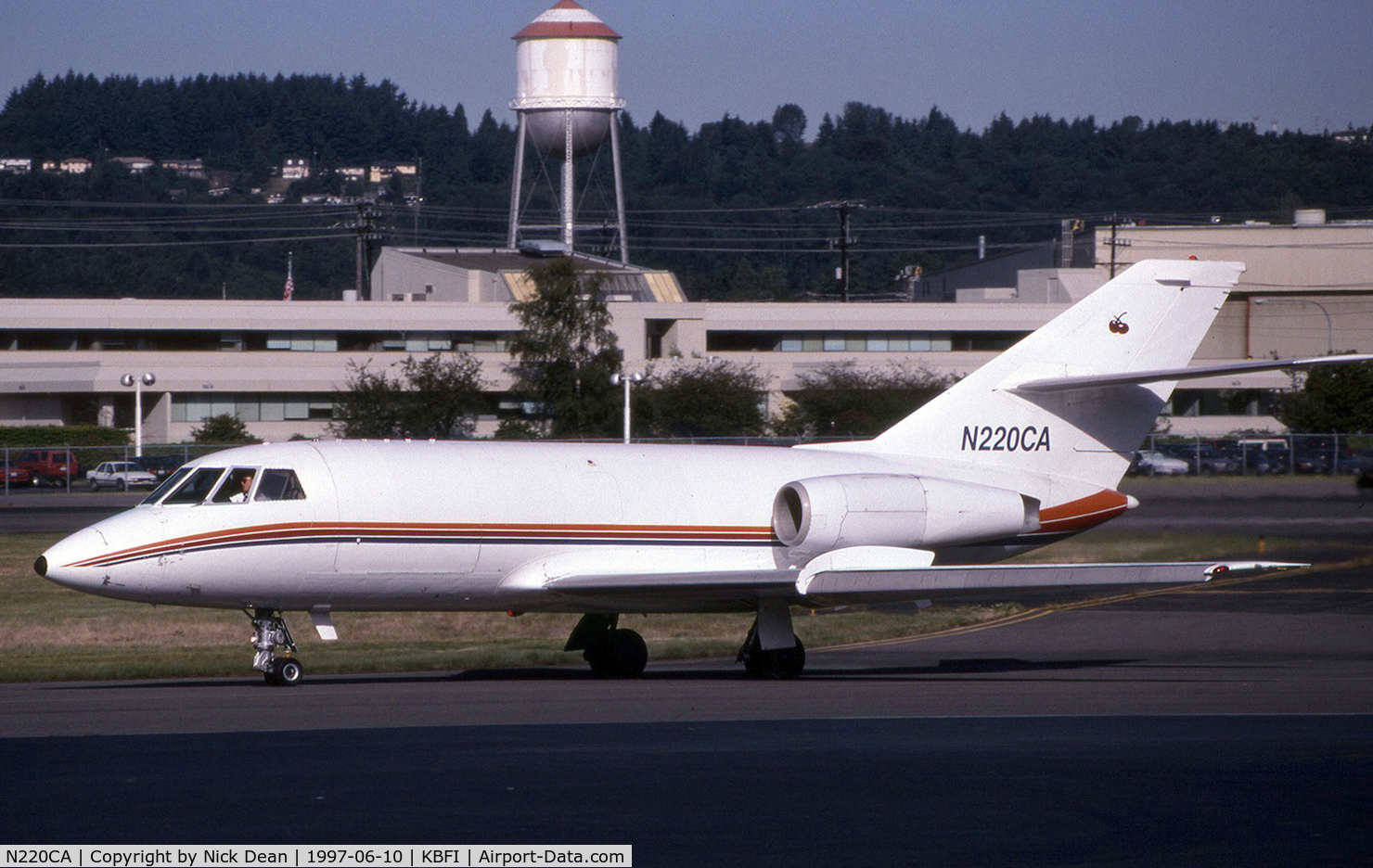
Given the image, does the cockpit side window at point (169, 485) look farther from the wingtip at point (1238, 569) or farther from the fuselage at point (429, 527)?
the wingtip at point (1238, 569)

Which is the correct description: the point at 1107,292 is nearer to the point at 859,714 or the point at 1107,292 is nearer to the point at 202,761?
the point at 859,714

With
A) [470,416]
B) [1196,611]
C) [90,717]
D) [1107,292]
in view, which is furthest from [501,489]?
[470,416]

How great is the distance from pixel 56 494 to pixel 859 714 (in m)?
49.3

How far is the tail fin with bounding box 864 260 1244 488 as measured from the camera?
24891 mm

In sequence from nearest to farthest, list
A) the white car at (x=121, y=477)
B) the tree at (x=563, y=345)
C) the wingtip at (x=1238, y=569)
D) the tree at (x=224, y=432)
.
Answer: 1. the wingtip at (x=1238, y=569)
2. the white car at (x=121, y=477)
3. the tree at (x=224, y=432)
4. the tree at (x=563, y=345)

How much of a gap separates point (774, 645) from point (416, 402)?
2189 inches

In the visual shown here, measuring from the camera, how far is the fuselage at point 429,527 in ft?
65.8

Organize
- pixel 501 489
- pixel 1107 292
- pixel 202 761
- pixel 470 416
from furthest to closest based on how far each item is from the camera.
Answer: pixel 470 416 < pixel 1107 292 < pixel 501 489 < pixel 202 761

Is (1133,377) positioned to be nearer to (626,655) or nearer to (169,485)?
(626,655)

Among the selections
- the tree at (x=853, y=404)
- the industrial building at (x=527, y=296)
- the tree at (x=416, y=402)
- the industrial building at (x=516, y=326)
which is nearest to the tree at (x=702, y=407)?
the tree at (x=853, y=404)

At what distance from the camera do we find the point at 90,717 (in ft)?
57.5

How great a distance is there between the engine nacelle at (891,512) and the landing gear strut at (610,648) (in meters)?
2.63

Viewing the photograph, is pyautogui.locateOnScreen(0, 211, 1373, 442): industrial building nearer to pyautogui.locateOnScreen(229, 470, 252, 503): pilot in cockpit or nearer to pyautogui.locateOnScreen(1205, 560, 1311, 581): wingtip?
pyautogui.locateOnScreen(229, 470, 252, 503): pilot in cockpit

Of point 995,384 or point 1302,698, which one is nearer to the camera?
point 1302,698
